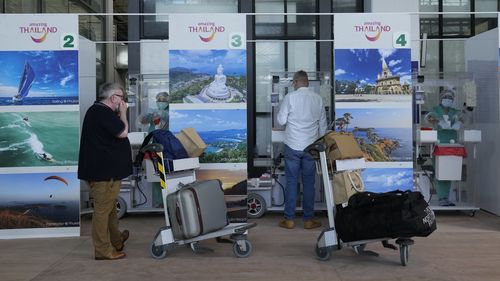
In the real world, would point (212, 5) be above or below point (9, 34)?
above

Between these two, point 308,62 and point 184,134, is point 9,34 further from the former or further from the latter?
point 308,62

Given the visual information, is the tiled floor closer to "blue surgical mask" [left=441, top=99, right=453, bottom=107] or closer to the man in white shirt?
the man in white shirt

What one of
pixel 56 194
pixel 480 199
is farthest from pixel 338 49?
pixel 56 194

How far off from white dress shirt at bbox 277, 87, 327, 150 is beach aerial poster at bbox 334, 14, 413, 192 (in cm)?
24

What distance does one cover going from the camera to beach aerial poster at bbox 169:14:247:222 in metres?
5.98

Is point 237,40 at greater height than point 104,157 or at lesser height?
greater

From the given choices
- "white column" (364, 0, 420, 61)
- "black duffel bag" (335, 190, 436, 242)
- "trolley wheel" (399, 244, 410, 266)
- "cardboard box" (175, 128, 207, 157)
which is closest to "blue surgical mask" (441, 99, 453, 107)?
"white column" (364, 0, 420, 61)

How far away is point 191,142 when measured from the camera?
5.77 metres

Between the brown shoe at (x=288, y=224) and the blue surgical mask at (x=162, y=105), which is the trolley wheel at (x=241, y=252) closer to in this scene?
the brown shoe at (x=288, y=224)

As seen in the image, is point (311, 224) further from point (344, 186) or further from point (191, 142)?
point (191, 142)

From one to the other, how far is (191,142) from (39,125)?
5.36ft

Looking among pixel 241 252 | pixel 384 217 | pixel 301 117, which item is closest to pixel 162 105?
pixel 301 117

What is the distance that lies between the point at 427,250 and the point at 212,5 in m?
5.41

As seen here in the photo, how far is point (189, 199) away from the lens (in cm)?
484
